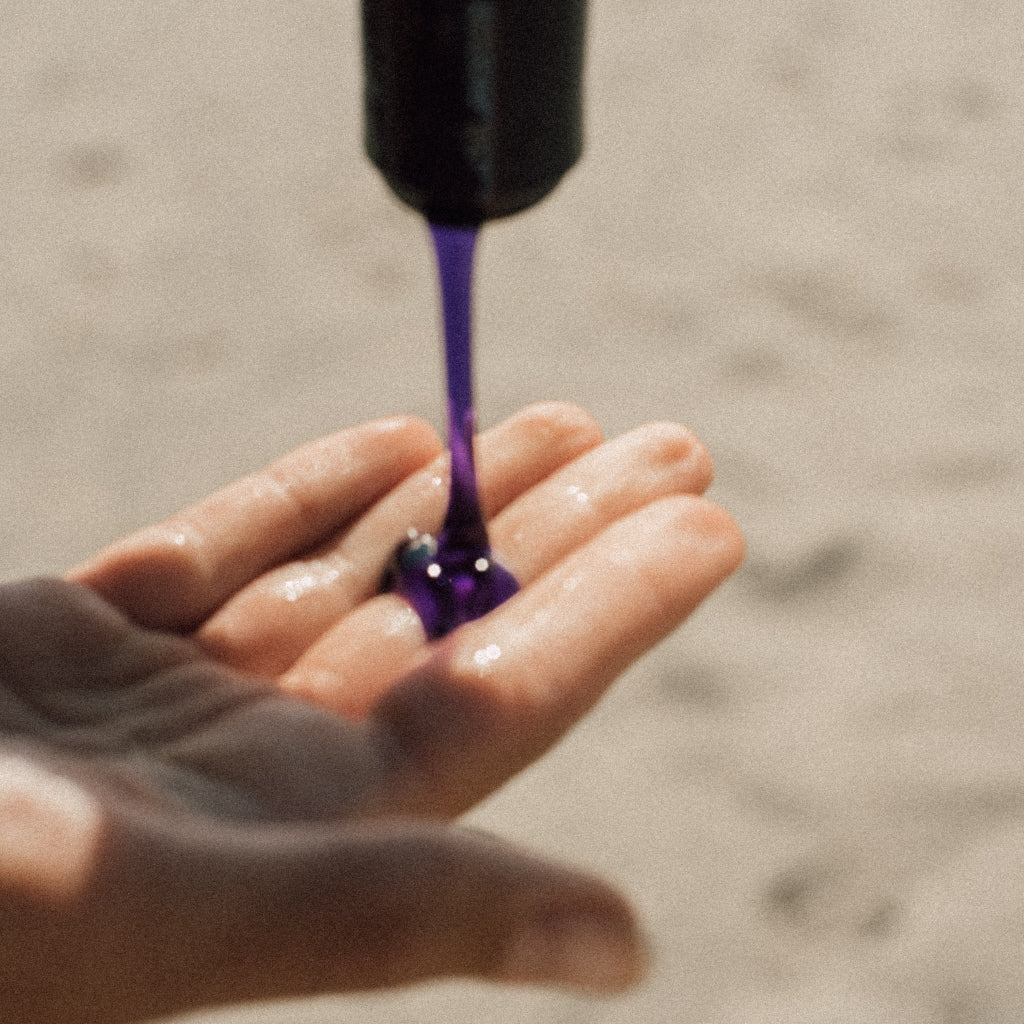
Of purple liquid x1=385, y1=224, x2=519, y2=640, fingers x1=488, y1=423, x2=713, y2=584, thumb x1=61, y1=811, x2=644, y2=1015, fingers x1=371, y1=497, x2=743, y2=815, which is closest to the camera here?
thumb x1=61, y1=811, x2=644, y2=1015

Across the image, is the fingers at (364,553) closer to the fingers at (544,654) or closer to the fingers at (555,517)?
the fingers at (555,517)

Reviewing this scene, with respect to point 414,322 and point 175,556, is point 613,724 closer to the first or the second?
point 175,556

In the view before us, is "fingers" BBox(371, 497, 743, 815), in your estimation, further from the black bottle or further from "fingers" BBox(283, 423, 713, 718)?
the black bottle

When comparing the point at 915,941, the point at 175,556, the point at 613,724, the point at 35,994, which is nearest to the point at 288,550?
the point at 175,556

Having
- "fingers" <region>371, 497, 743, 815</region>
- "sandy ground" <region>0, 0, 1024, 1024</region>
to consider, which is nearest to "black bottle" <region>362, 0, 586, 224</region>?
"fingers" <region>371, 497, 743, 815</region>

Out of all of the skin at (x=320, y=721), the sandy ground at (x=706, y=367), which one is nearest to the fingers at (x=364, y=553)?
the skin at (x=320, y=721)

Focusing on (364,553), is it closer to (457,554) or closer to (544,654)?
(457,554)
